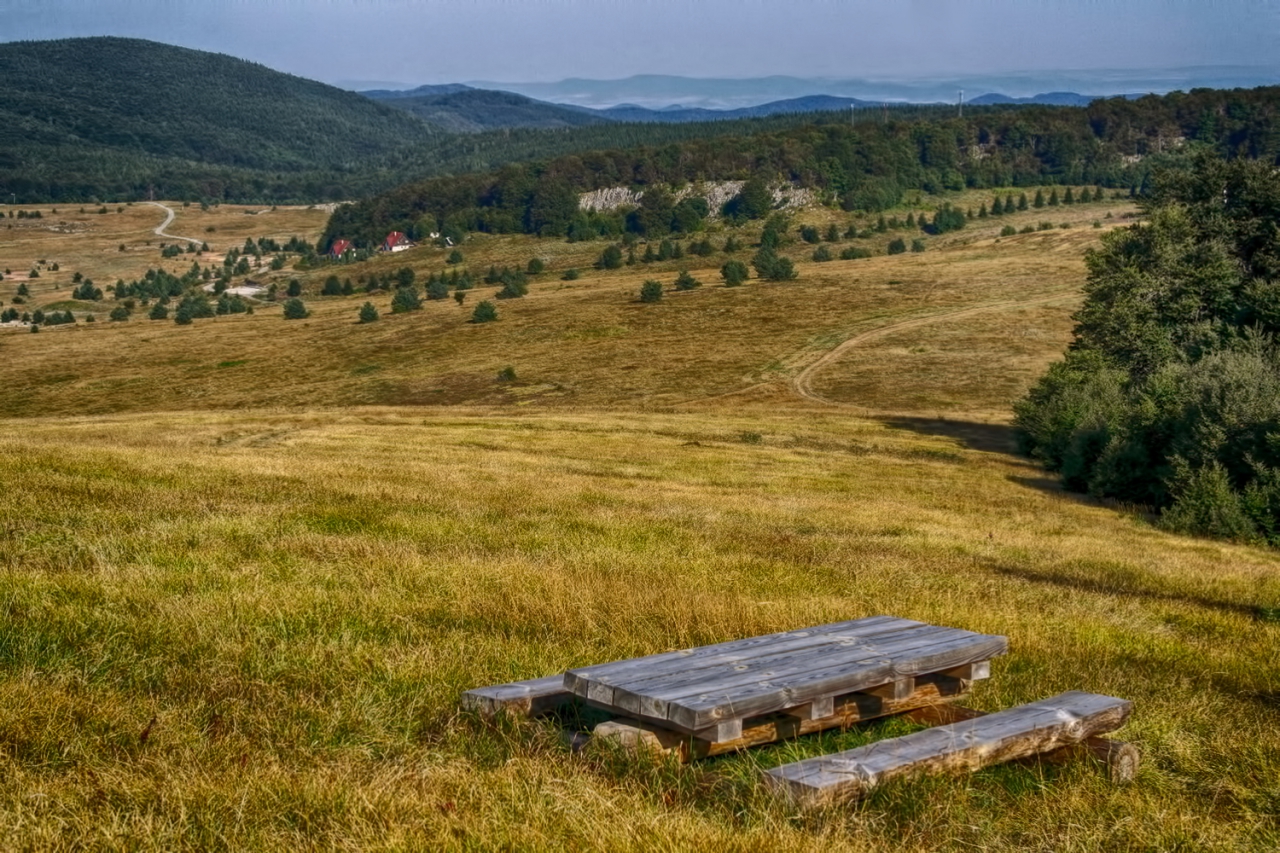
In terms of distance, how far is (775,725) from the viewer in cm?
678

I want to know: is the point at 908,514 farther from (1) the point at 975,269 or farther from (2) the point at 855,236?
(2) the point at 855,236

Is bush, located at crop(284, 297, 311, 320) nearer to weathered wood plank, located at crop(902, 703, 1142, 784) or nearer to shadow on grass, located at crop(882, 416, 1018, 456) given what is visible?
shadow on grass, located at crop(882, 416, 1018, 456)

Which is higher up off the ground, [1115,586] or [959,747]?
[959,747]

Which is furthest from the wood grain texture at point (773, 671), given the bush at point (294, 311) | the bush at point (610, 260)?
the bush at point (610, 260)

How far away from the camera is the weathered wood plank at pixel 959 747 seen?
5.64 meters

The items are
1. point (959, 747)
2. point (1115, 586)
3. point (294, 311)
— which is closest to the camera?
point (959, 747)

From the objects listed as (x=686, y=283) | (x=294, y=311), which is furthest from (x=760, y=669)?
(x=294, y=311)

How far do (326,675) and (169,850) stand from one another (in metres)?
2.75

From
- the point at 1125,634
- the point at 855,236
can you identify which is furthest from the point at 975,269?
the point at 1125,634

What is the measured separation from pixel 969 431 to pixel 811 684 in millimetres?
63416

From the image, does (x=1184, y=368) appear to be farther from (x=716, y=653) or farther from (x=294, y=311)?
(x=294, y=311)

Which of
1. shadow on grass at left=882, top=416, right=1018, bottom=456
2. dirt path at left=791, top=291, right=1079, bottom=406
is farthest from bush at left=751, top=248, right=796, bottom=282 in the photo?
shadow on grass at left=882, top=416, right=1018, bottom=456

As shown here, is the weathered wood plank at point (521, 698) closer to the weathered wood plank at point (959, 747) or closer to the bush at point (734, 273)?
the weathered wood plank at point (959, 747)

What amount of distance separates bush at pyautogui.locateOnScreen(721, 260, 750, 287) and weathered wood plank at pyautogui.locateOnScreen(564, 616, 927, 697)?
450 ft
